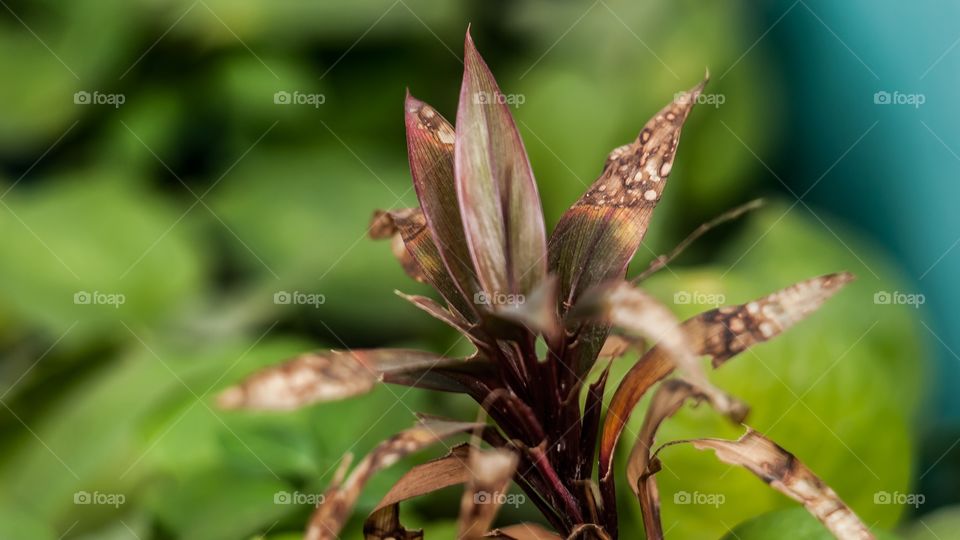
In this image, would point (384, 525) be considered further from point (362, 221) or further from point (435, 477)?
point (362, 221)

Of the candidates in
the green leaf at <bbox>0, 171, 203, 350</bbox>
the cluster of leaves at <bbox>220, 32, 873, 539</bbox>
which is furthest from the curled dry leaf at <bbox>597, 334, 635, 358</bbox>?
the green leaf at <bbox>0, 171, 203, 350</bbox>

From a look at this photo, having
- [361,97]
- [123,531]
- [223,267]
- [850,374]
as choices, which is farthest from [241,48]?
[850,374]

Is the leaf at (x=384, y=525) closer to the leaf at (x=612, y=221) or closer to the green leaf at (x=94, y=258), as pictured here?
the leaf at (x=612, y=221)

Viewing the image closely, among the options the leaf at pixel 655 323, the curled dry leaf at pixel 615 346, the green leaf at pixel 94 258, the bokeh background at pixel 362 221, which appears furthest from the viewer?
the green leaf at pixel 94 258

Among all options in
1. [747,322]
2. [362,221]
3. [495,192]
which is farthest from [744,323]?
[362,221]

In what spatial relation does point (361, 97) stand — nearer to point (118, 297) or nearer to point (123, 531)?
point (118, 297)

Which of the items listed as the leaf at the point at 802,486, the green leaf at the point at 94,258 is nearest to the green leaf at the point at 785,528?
the leaf at the point at 802,486

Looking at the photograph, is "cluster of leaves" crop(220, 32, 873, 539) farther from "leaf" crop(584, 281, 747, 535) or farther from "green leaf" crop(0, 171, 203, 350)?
"green leaf" crop(0, 171, 203, 350)

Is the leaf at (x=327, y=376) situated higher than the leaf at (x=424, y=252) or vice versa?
the leaf at (x=424, y=252)
